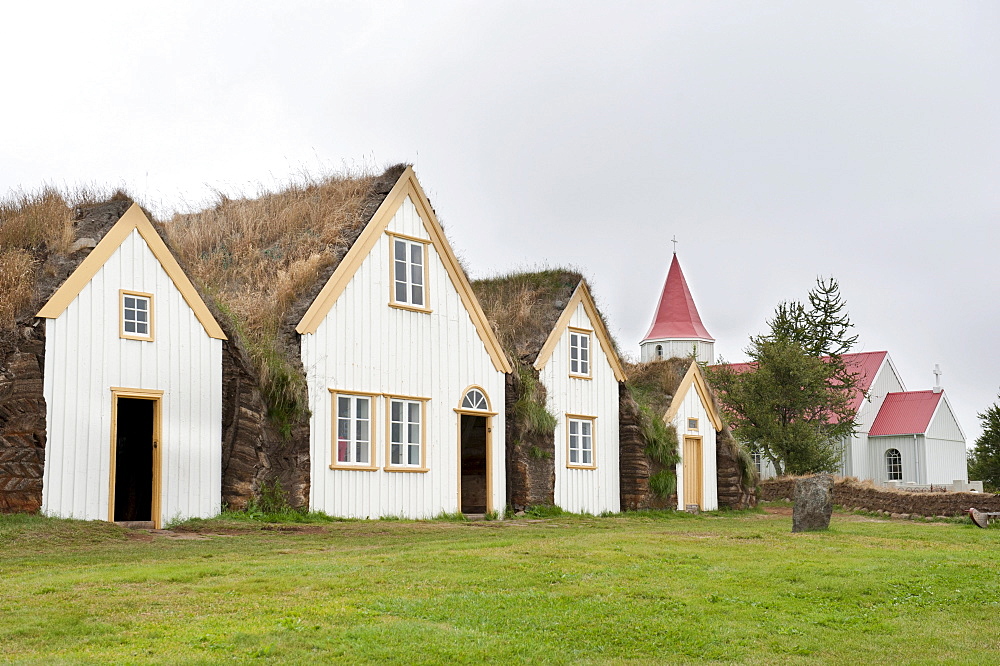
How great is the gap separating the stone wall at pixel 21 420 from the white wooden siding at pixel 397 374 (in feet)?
16.8

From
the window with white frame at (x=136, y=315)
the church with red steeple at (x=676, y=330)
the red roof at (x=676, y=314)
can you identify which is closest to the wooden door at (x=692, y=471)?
the window with white frame at (x=136, y=315)

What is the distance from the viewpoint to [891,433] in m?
56.6

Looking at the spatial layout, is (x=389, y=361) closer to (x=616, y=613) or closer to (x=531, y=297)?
(x=531, y=297)

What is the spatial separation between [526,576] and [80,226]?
10998mm

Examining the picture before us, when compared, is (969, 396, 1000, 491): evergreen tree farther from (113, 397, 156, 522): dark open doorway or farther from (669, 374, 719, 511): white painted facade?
(113, 397, 156, 522): dark open doorway

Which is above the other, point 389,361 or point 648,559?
point 389,361

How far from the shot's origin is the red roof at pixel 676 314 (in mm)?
72562

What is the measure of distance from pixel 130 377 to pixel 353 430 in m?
4.84

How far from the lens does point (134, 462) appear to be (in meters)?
21.3

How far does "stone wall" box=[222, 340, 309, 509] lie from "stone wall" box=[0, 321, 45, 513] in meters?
3.45

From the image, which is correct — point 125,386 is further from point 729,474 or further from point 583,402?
point 729,474

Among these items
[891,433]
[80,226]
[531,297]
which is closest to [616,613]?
[80,226]


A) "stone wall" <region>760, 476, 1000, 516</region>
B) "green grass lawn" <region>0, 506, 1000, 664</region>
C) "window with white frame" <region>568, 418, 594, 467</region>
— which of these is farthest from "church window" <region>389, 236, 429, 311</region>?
"stone wall" <region>760, 476, 1000, 516</region>

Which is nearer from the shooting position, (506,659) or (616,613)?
(506,659)
